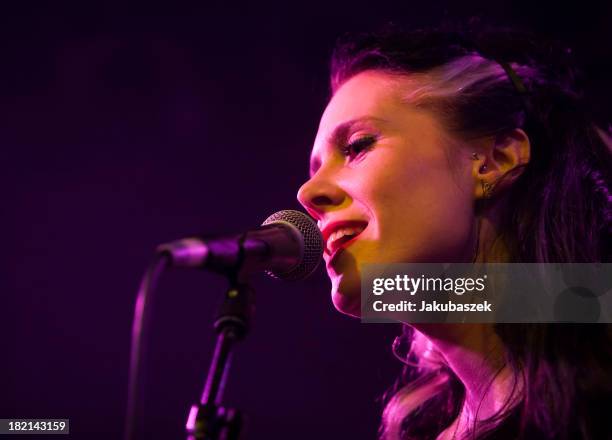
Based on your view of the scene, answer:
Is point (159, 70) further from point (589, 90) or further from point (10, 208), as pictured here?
point (589, 90)

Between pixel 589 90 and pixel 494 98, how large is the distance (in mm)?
400

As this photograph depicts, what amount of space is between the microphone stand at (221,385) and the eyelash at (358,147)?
0.70 metres

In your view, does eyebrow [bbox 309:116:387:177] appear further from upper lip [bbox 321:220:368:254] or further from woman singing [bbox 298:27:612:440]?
upper lip [bbox 321:220:368:254]

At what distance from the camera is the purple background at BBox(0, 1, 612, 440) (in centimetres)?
254

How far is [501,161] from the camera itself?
5.19 feet

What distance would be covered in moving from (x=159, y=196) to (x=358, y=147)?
141cm

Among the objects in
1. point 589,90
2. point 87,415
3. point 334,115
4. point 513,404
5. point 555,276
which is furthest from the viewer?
point 87,415

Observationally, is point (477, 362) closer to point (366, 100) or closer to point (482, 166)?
point (482, 166)

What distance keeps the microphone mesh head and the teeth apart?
0.21 meters

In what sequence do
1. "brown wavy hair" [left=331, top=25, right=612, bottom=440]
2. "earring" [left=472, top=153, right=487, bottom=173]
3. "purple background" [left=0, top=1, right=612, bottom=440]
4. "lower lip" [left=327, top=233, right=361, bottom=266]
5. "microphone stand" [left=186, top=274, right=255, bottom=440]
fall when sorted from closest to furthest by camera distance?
"microphone stand" [left=186, top=274, right=255, bottom=440], "brown wavy hair" [left=331, top=25, right=612, bottom=440], "lower lip" [left=327, top=233, right=361, bottom=266], "earring" [left=472, top=153, right=487, bottom=173], "purple background" [left=0, top=1, right=612, bottom=440]

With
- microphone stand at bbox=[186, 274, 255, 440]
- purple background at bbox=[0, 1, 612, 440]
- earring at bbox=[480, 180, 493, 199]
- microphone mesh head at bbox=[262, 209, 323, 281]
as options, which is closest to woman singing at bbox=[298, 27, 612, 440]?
earring at bbox=[480, 180, 493, 199]

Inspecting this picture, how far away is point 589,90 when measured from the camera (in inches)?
71.1

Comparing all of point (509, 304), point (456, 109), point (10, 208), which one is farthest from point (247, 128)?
point (509, 304)

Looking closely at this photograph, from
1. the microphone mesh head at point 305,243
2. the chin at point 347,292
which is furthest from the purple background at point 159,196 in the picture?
the microphone mesh head at point 305,243
